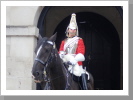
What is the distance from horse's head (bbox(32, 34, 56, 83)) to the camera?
416cm

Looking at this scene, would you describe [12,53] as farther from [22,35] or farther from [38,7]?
[38,7]

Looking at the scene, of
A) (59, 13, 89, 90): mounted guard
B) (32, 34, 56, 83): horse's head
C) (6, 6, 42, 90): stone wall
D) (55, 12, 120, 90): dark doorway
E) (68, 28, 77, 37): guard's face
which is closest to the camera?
(32, 34, 56, 83): horse's head

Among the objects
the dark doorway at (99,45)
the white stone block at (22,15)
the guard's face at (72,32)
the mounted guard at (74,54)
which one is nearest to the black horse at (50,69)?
the mounted guard at (74,54)

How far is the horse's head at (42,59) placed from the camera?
13.6 ft

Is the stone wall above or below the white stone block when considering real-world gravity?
below

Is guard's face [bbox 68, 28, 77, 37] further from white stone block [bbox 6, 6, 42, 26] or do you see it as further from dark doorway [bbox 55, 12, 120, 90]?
dark doorway [bbox 55, 12, 120, 90]

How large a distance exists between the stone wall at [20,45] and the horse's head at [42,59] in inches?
43.6

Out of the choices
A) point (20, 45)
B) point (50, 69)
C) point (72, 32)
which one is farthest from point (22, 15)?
point (50, 69)

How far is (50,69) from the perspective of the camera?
4379mm

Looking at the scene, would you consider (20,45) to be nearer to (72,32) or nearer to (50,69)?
Result: (72,32)

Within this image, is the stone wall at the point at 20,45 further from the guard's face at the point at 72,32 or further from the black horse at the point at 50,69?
the black horse at the point at 50,69

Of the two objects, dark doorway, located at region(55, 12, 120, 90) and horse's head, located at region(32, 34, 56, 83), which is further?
dark doorway, located at region(55, 12, 120, 90)

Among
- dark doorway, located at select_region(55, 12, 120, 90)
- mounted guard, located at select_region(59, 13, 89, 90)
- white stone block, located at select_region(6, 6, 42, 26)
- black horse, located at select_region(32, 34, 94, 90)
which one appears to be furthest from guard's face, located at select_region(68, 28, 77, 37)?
dark doorway, located at select_region(55, 12, 120, 90)

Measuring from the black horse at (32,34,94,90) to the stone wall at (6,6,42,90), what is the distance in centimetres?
77
